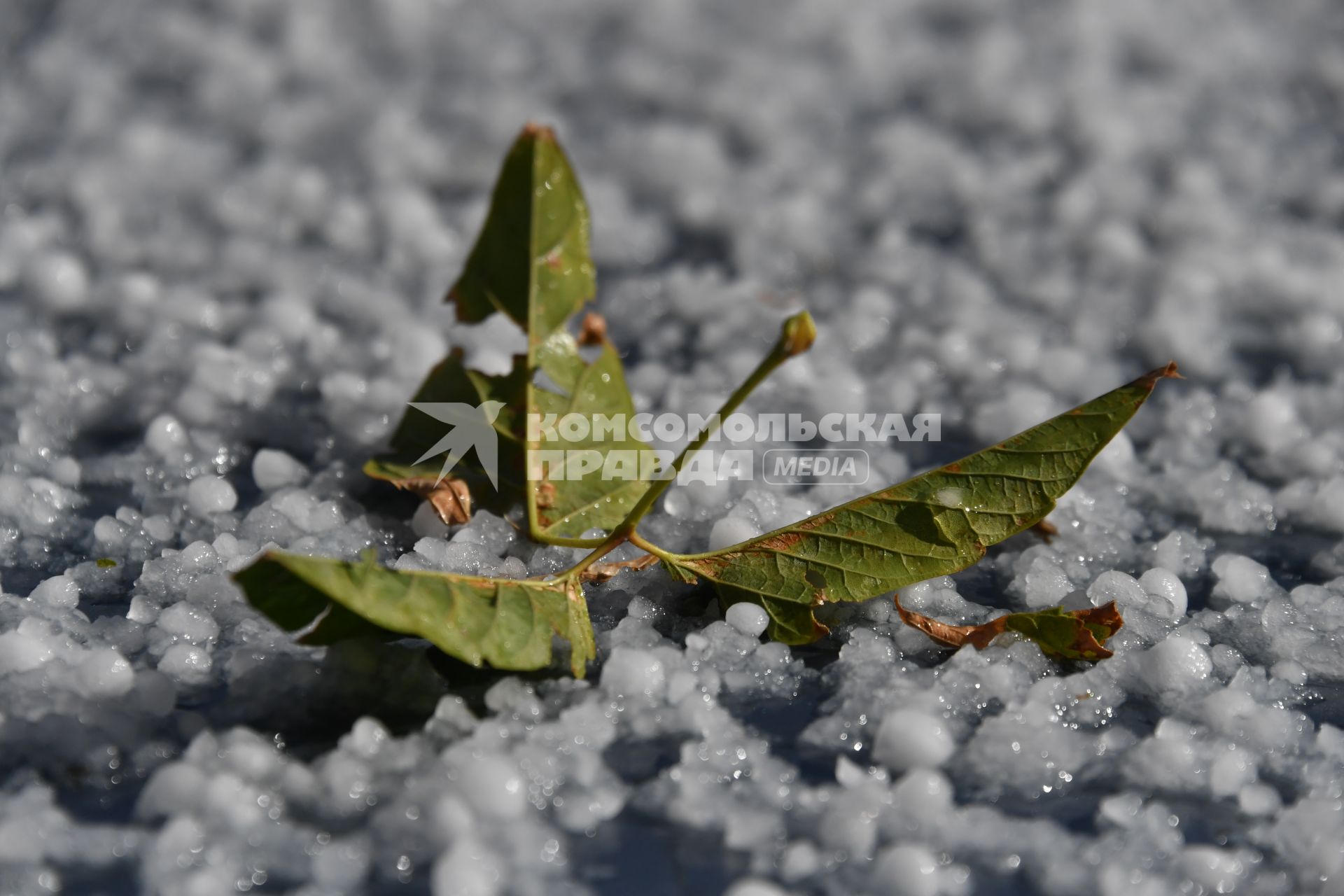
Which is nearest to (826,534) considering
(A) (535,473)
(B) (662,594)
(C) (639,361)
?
(B) (662,594)

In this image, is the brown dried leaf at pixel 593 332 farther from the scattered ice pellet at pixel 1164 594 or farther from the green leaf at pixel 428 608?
the scattered ice pellet at pixel 1164 594

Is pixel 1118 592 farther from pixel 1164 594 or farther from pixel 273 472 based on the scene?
pixel 273 472

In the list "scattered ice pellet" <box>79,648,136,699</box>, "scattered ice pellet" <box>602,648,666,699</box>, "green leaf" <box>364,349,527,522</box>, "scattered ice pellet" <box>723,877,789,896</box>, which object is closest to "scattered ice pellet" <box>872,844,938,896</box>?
"scattered ice pellet" <box>723,877,789,896</box>

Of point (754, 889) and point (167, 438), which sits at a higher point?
point (167, 438)

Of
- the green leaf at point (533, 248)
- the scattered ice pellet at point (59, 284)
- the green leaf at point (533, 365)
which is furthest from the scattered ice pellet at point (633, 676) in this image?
the scattered ice pellet at point (59, 284)

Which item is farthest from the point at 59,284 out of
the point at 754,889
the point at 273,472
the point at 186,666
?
the point at 754,889

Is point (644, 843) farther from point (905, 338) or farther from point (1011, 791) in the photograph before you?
point (905, 338)

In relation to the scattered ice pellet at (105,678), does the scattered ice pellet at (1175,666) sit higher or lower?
higher
